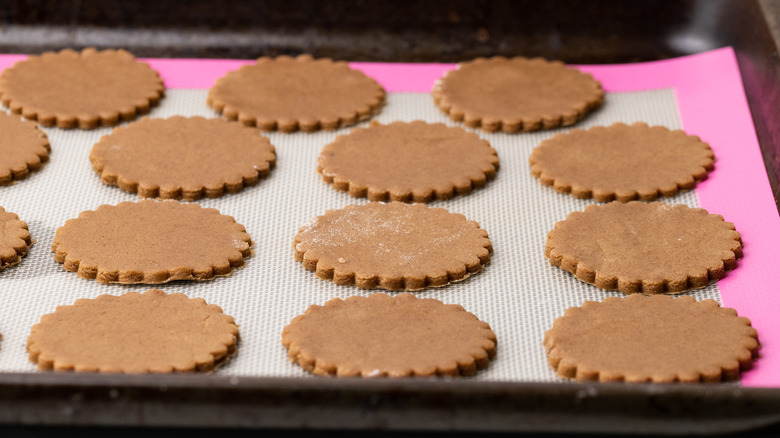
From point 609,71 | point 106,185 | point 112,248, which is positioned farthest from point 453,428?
point 609,71

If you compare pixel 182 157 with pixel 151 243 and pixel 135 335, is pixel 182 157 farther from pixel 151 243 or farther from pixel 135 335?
pixel 135 335

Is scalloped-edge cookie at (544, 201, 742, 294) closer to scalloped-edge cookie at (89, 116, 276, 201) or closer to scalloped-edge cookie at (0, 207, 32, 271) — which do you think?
scalloped-edge cookie at (89, 116, 276, 201)

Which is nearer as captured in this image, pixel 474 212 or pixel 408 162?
pixel 474 212

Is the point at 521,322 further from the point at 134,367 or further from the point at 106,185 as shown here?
the point at 106,185

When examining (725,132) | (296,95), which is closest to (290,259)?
(296,95)

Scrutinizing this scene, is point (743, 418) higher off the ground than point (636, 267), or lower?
higher
